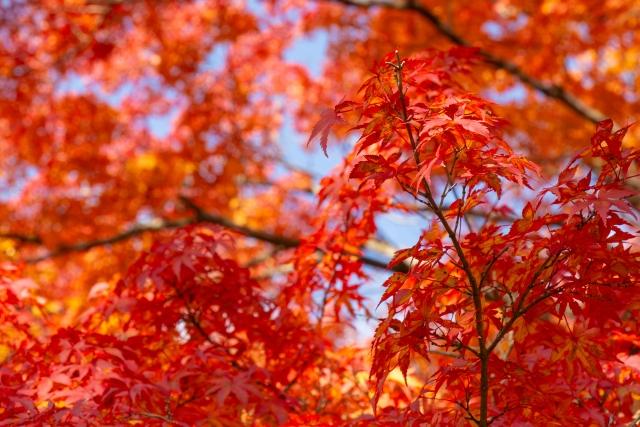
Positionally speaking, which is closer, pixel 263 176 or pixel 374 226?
pixel 374 226

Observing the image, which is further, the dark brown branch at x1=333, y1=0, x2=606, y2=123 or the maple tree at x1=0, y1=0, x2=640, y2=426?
the dark brown branch at x1=333, y1=0, x2=606, y2=123

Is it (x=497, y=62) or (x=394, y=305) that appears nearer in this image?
(x=394, y=305)

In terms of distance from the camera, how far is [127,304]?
2.69m

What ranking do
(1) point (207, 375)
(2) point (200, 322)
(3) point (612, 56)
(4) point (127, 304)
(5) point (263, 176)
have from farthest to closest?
(5) point (263, 176)
(3) point (612, 56)
(2) point (200, 322)
(4) point (127, 304)
(1) point (207, 375)

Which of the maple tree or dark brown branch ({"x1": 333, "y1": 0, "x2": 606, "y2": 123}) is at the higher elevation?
dark brown branch ({"x1": 333, "y1": 0, "x2": 606, "y2": 123})

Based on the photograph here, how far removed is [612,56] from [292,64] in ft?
18.1

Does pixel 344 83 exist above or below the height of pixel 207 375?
above

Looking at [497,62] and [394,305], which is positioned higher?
[497,62]

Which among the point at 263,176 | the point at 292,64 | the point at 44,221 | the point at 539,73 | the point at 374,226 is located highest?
the point at 292,64

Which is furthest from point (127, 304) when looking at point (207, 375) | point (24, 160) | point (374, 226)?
point (24, 160)

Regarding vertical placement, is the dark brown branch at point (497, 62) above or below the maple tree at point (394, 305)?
above

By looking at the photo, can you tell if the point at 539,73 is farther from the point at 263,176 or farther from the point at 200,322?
the point at 200,322

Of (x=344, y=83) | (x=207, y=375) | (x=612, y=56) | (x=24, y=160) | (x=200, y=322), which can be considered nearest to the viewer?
(x=207, y=375)

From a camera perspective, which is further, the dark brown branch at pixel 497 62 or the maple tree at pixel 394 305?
the dark brown branch at pixel 497 62
